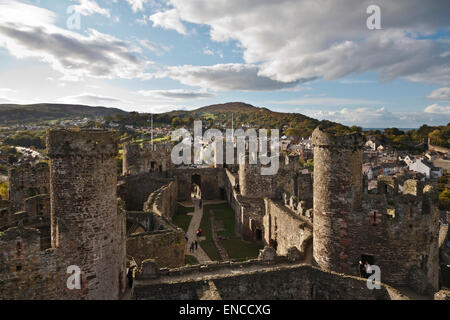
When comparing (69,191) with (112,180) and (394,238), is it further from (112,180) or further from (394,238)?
(394,238)

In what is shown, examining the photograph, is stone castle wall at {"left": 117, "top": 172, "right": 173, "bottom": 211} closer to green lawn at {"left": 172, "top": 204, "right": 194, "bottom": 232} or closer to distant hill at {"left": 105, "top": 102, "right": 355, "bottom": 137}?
green lawn at {"left": 172, "top": 204, "right": 194, "bottom": 232}

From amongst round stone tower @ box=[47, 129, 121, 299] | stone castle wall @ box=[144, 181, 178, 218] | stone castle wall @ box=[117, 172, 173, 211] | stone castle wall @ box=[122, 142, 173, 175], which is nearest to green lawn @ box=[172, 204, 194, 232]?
stone castle wall @ box=[144, 181, 178, 218]

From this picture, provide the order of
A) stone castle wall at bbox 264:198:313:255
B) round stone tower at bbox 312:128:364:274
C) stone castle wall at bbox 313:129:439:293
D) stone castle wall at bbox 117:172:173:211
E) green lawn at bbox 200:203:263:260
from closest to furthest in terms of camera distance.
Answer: stone castle wall at bbox 313:129:439:293 < round stone tower at bbox 312:128:364:274 < stone castle wall at bbox 264:198:313:255 < green lawn at bbox 200:203:263:260 < stone castle wall at bbox 117:172:173:211

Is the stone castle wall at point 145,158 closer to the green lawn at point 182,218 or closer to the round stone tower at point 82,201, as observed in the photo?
the green lawn at point 182,218

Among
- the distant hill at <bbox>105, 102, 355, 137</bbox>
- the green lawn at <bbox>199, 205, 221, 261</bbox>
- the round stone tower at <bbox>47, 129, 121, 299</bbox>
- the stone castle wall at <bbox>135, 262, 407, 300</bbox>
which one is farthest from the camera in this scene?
the distant hill at <bbox>105, 102, 355, 137</bbox>

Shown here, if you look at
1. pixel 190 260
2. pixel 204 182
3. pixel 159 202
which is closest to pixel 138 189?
pixel 204 182

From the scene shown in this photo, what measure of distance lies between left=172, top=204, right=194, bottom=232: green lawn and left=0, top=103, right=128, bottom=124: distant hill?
116 metres

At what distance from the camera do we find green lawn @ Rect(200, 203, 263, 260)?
2170 centimetres

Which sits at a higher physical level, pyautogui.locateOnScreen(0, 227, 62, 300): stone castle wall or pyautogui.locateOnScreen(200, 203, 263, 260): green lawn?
pyautogui.locateOnScreen(0, 227, 62, 300): stone castle wall

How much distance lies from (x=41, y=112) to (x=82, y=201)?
5915 inches

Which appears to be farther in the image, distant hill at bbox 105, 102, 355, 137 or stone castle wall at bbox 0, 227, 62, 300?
distant hill at bbox 105, 102, 355, 137

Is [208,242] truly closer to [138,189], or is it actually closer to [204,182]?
[138,189]

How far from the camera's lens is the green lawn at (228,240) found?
21700 millimetres

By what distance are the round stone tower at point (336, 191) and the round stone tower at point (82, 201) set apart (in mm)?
9048
